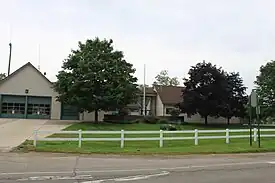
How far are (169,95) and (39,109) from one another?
24118mm

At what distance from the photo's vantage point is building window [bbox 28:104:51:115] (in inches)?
2172

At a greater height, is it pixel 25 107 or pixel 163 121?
pixel 25 107

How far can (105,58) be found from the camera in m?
48.6

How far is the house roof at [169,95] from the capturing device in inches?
2608

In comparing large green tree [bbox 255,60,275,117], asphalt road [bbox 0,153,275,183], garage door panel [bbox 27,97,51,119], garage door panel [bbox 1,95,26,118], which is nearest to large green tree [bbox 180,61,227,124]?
large green tree [bbox 255,60,275,117]

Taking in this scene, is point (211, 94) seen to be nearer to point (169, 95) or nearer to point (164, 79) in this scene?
point (169, 95)

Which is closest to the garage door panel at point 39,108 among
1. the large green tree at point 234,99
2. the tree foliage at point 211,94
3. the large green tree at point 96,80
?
the large green tree at point 96,80

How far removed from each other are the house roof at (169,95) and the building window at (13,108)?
24.2 metres

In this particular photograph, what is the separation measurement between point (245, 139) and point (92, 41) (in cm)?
2874

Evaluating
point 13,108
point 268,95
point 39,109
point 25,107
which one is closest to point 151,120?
point 39,109

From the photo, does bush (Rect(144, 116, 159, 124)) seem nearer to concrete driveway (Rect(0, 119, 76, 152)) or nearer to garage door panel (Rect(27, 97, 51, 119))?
garage door panel (Rect(27, 97, 51, 119))

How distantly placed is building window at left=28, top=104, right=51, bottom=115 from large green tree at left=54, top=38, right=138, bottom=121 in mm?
7525

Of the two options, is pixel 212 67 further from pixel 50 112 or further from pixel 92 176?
pixel 92 176

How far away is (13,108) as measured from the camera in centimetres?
→ 5453
